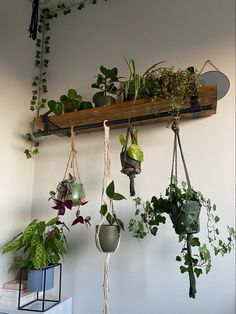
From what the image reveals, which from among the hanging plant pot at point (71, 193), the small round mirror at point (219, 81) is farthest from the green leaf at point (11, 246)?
the small round mirror at point (219, 81)

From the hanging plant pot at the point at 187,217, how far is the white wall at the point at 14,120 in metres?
0.94

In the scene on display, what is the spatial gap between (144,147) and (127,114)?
0.22 metres

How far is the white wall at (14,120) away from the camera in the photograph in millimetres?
1542

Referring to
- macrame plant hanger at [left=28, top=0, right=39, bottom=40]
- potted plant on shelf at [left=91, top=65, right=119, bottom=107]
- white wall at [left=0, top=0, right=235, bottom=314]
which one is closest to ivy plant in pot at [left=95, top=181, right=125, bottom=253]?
white wall at [left=0, top=0, right=235, bottom=314]

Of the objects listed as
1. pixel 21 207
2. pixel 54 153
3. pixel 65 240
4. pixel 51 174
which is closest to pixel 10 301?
pixel 65 240

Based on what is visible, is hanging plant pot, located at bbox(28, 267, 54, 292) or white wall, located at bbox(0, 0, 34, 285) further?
white wall, located at bbox(0, 0, 34, 285)

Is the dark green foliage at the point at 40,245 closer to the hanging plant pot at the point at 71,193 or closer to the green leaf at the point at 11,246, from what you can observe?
the green leaf at the point at 11,246

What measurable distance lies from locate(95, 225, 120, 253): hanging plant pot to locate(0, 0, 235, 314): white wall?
0.25 metres

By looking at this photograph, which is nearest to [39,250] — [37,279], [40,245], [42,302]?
[40,245]

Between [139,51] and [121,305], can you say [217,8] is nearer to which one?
[139,51]

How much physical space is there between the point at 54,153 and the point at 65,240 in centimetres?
53

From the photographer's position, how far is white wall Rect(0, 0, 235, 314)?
1.32 m

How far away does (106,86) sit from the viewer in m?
1.49

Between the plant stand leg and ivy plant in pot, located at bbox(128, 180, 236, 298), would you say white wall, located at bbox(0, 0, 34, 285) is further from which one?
the plant stand leg
